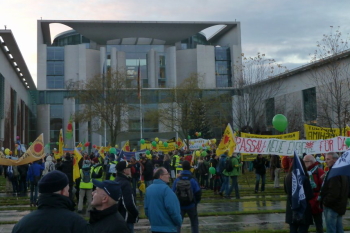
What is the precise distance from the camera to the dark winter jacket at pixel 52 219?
3.43 m

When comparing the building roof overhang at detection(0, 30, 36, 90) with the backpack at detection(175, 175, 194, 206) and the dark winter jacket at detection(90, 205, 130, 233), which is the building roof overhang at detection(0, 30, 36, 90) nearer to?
the backpack at detection(175, 175, 194, 206)

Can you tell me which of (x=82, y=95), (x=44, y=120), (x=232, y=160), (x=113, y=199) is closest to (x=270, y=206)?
(x=232, y=160)

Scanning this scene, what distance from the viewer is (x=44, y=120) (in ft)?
230

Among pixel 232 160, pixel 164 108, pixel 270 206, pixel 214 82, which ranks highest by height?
pixel 214 82

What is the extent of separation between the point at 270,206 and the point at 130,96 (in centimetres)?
3482

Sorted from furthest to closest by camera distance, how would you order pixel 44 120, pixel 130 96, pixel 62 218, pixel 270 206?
pixel 44 120
pixel 130 96
pixel 270 206
pixel 62 218

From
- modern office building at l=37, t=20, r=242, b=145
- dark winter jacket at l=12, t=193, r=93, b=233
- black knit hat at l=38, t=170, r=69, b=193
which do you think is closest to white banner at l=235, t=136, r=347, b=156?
black knit hat at l=38, t=170, r=69, b=193

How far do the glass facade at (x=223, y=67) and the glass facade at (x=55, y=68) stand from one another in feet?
81.4

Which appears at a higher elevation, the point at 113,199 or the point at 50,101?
the point at 50,101

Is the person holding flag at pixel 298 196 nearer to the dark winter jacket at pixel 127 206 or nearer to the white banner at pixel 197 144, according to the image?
the dark winter jacket at pixel 127 206

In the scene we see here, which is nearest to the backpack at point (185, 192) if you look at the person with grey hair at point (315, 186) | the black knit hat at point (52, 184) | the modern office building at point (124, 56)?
the person with grey hair at point (315, 186)

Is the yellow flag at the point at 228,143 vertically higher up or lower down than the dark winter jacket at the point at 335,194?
higher up

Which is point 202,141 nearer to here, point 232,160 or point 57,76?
point 232,160

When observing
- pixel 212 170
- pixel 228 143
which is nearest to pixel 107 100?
pixel 212 170
